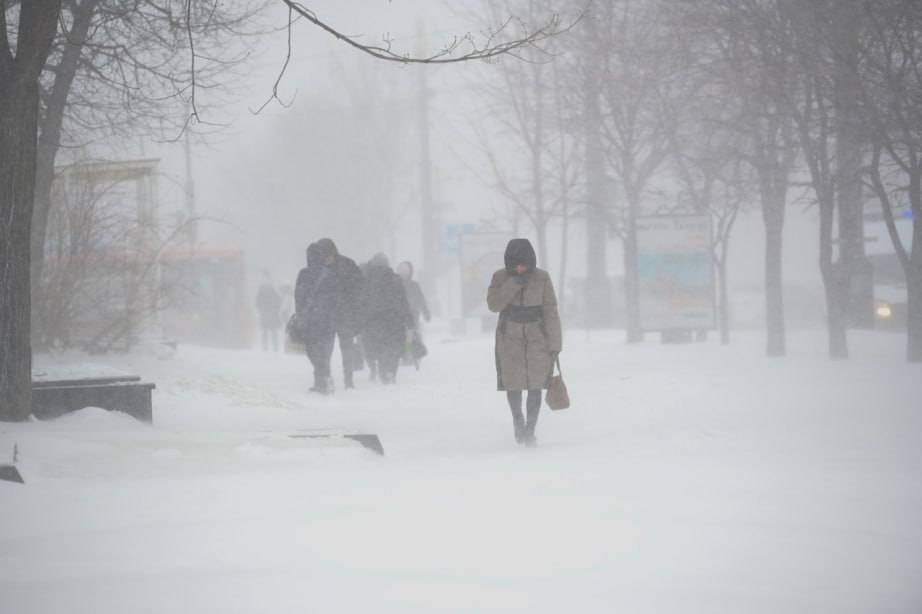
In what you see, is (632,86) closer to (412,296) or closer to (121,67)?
(412,296)

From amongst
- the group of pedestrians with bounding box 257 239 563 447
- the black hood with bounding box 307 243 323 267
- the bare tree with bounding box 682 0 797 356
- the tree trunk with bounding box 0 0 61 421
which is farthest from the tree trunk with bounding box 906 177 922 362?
the tree trunk with bounding box 0 0 61 421

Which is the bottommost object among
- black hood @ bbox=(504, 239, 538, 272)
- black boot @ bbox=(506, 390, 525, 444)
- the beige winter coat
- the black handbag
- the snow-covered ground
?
the snow-covered ground

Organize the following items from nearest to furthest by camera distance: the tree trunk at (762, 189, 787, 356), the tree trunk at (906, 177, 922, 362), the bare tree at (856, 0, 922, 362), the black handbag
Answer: the black handbag → the bare tree at (856, 0, 922, 362) → the tree trunk at (906, 177, 922, 362) → the tree trunk at (762, 189, 787, 356)

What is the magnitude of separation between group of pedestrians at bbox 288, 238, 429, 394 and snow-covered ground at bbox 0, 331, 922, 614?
11.2 ft

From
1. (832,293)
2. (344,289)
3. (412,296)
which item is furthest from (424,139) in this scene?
(832,293)

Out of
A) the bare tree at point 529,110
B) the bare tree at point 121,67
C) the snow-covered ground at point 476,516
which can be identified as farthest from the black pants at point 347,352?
the bare tree at point 529,110

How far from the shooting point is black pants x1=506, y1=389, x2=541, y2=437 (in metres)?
8.66

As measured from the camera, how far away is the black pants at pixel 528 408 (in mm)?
8664

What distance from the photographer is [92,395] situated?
8.98 m

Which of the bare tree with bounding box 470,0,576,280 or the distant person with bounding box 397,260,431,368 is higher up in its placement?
the bare tree with bounding box 470,0,576,280

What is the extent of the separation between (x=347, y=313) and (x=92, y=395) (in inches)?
224

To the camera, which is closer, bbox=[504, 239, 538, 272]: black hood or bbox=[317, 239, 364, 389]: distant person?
bbox=[504, 239, 538, 272]: black hood

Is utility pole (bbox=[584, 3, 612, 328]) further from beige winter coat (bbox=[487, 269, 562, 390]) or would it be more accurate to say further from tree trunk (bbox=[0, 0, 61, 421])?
tree trunk (bbox=[0, 0, 61, 421])

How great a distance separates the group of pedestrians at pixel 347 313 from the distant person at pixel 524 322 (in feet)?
17.9
